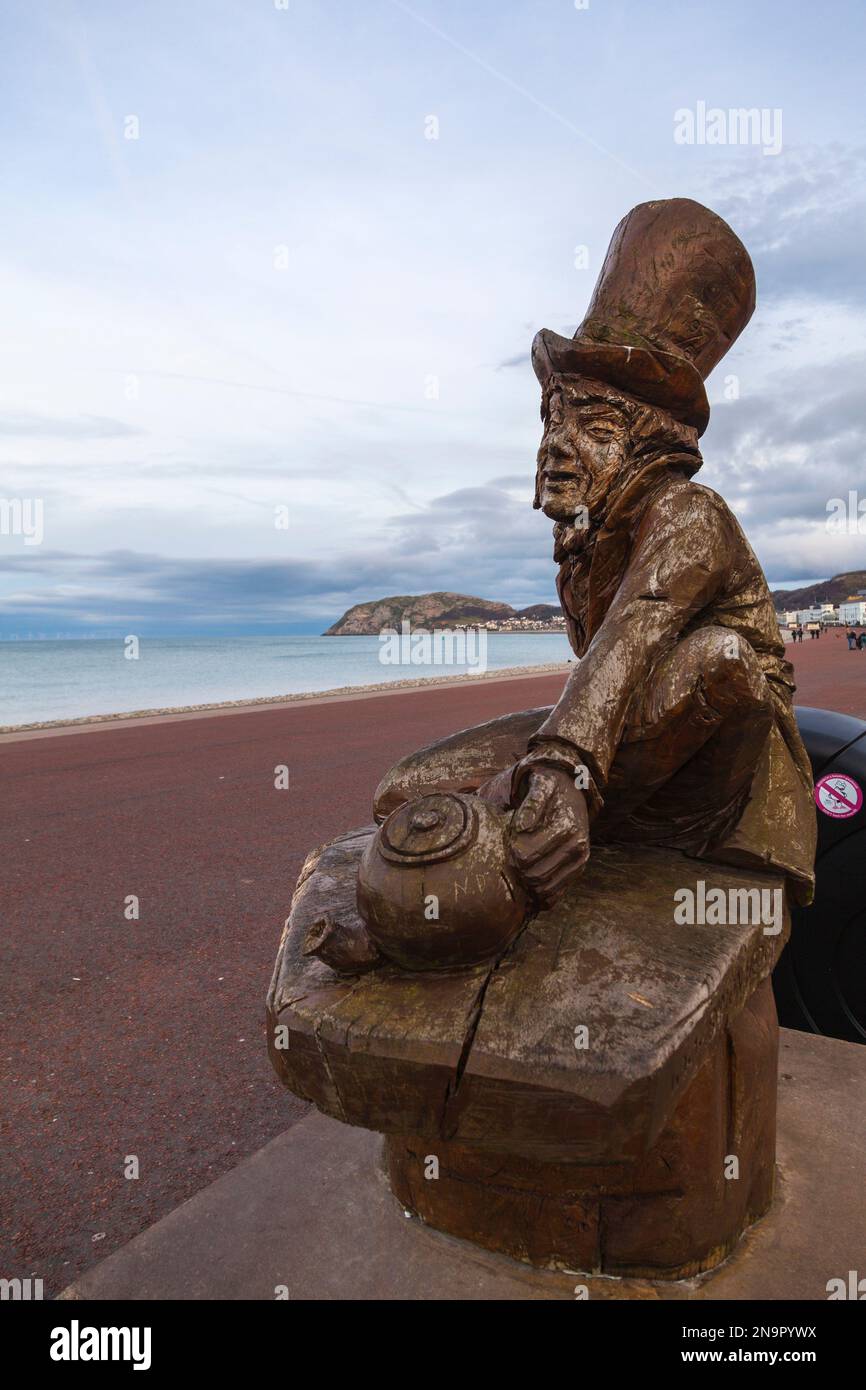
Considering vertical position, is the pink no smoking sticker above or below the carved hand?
below

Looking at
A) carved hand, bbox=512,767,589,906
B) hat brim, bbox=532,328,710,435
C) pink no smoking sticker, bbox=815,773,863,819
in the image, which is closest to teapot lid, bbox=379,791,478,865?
carved hand, bbox=512,767,589,906

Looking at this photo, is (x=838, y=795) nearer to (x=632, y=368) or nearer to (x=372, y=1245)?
(x=632, y=368)

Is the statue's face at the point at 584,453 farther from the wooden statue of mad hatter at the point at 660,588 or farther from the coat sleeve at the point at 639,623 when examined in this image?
the coat sleeve at the point at 639,623

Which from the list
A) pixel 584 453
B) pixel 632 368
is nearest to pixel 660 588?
pixel 584 453

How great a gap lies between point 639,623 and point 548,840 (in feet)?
1.75

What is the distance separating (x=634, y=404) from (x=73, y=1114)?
9.19 feet

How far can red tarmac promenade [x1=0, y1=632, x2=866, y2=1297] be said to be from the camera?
2.56 meters

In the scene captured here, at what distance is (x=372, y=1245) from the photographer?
1.95 meters

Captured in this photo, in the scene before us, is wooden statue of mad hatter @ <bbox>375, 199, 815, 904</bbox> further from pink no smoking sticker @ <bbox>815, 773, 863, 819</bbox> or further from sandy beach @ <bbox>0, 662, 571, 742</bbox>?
sandy beach @ <bbox>0, 662, 571, 742</bbox>

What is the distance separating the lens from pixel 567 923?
1828 millimetres

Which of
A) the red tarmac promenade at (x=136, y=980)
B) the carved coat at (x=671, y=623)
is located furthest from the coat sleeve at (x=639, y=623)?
the red tarmac promenade at (x=136, y=980)

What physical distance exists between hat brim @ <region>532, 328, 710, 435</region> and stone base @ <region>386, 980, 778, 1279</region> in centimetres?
143

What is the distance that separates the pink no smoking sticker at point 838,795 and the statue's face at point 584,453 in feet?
4.13
